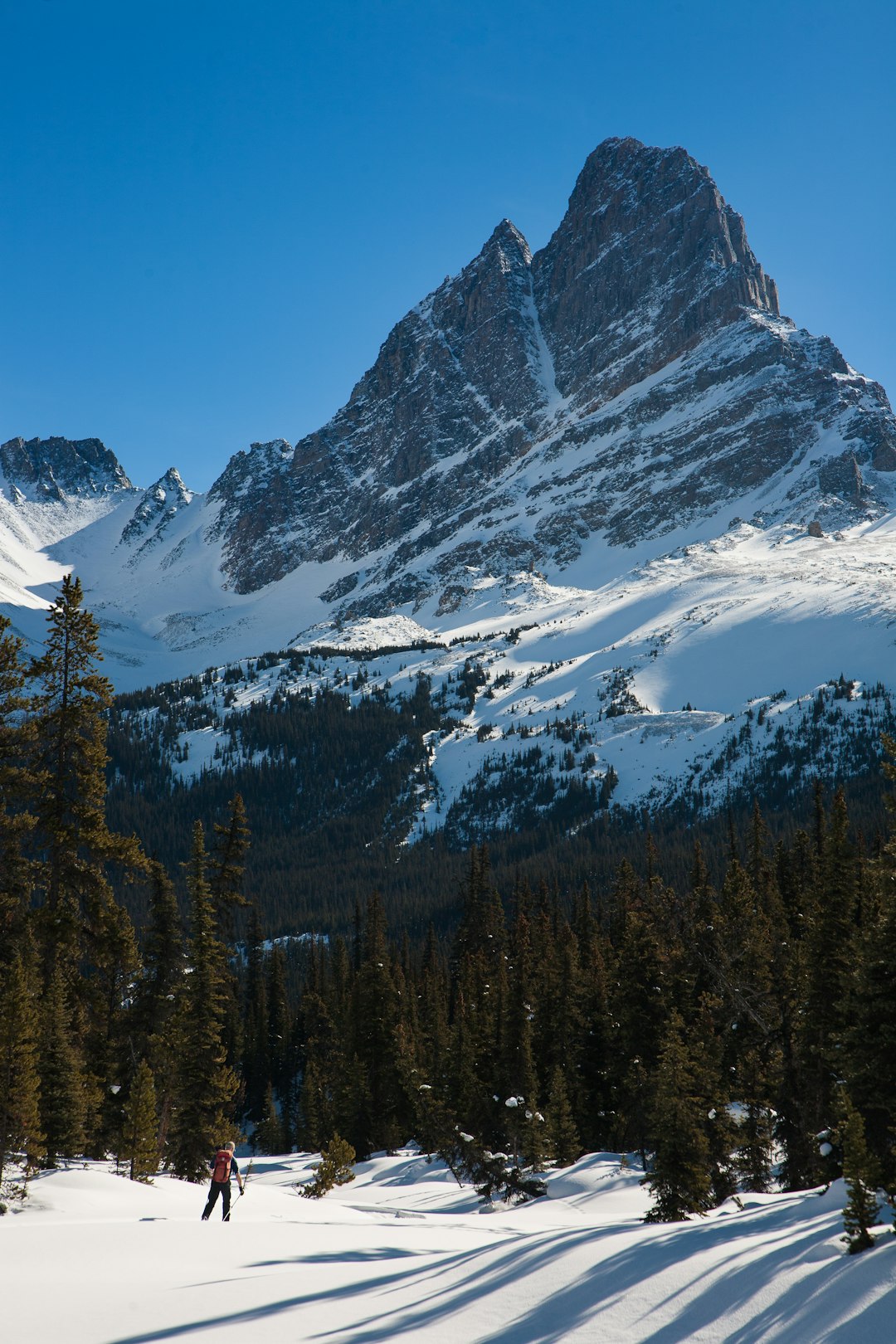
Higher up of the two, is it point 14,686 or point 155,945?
point 14,686

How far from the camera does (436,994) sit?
194 ft

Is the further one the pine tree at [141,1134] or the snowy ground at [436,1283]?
the pine tree at [141,1134]

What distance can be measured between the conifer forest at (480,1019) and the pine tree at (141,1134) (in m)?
0.08

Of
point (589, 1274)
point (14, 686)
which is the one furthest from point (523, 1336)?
point (14, 686)

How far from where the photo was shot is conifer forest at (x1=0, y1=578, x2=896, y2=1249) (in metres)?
21.3

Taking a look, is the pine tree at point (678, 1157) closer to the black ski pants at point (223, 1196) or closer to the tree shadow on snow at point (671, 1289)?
the tree shadow on snow at point (671, 1289)

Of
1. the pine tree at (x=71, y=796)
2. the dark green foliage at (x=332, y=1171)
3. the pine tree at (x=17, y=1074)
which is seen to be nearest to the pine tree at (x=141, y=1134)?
the pine tree at (x=17, y=1074)

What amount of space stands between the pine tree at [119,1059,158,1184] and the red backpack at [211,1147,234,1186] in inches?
217

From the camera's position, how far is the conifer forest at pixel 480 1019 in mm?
21266

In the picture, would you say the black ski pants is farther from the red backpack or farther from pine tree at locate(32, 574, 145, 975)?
pine tree at locate(32, 574, 145, 975)

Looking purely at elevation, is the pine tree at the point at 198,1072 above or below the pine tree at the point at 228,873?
below

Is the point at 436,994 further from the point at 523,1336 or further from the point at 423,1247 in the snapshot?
the point at 523,1336

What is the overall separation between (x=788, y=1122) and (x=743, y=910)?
16.5m

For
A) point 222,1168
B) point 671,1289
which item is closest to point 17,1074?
point 222,1168
